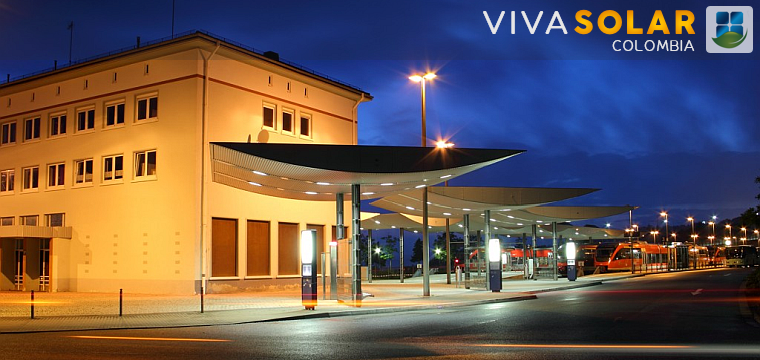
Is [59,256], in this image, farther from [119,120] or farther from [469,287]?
[469,287]

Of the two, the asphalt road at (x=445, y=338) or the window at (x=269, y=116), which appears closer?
the asphalt road at (x=445, y=338)

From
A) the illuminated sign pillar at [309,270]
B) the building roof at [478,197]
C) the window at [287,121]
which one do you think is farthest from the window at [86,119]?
the illuminated sign pillar at [309,270]

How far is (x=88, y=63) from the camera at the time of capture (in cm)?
3728

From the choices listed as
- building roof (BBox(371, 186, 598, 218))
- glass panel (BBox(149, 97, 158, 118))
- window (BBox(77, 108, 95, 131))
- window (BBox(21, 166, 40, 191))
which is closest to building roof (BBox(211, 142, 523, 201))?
building roof (BBox(371, 186, 598, 218))

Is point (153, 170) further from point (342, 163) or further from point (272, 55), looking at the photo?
point (342, 163)

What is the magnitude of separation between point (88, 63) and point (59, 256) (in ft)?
33.1

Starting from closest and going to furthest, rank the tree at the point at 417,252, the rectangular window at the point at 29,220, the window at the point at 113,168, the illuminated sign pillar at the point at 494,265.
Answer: the illuminated sign pillar at the point at 494,265 → the window at the point at 113,168 → the rectangular window at the point at 29,220 → the tree at the point at 417,252

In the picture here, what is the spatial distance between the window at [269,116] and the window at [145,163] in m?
5.86

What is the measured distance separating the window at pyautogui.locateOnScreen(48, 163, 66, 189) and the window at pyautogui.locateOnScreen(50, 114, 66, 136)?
179cm

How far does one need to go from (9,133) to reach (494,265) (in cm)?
2948

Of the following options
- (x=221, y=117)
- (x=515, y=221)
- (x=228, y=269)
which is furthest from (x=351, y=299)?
(x=515, y=221)

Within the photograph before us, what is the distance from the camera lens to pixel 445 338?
1443 cm

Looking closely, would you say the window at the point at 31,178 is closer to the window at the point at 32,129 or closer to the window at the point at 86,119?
the window at the point at 32,129

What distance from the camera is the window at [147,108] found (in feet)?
117
